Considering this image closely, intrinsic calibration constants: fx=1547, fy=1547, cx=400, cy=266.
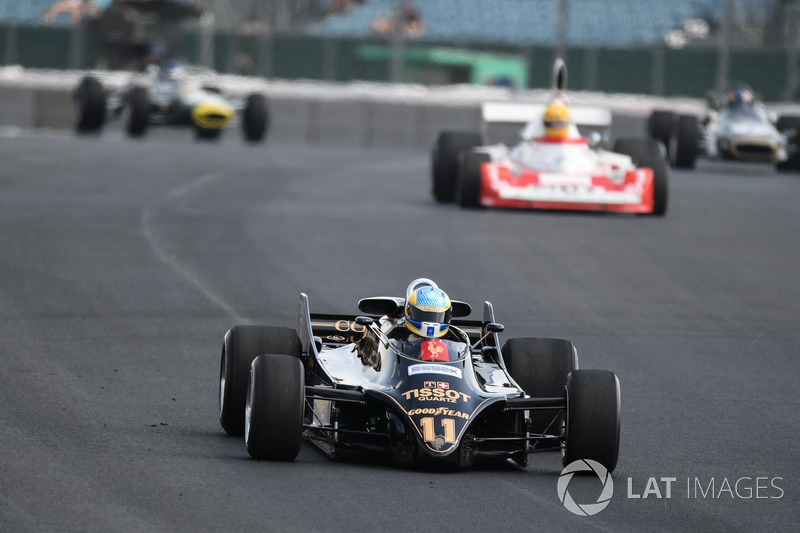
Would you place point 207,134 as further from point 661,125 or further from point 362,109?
point 661,125

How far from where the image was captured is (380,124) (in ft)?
105

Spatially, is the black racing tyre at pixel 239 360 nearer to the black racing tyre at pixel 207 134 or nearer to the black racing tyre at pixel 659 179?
the black racing tyre at pixel 659 179

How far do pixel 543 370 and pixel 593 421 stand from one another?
3.49 feet

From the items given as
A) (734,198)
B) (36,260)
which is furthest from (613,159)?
(36,260)

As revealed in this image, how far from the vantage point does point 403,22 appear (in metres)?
31.4

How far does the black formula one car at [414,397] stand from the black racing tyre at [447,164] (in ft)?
39.1

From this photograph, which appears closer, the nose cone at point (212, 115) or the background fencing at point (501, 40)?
the nose cone at point (212, 115)

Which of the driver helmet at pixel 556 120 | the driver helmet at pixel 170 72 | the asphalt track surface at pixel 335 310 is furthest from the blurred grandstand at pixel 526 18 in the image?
the driver helmet at pixel 556 120

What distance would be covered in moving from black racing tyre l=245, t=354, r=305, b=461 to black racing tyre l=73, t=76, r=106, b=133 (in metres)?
21.9

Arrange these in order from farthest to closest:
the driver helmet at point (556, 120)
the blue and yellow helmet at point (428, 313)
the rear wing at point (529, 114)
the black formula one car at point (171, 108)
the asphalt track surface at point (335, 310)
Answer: the black formula one car at point (171, 108) → the rear wing at point (529, 114) → the driver helmet at point (556, 120) → the blue and yellow helmet at point (428, 313) → the asphalt track surface at point (335, 310)

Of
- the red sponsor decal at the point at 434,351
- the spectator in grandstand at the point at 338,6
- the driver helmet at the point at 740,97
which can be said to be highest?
the spectator in grandstand at the point at 338,6

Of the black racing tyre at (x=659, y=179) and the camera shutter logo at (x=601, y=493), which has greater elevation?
the black racing tyre at (x=659, y=179)

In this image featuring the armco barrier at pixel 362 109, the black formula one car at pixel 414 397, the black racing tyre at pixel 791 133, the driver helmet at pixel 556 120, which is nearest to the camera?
the black formula one car at pixel 414 397

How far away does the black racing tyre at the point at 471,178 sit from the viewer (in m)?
19.9
